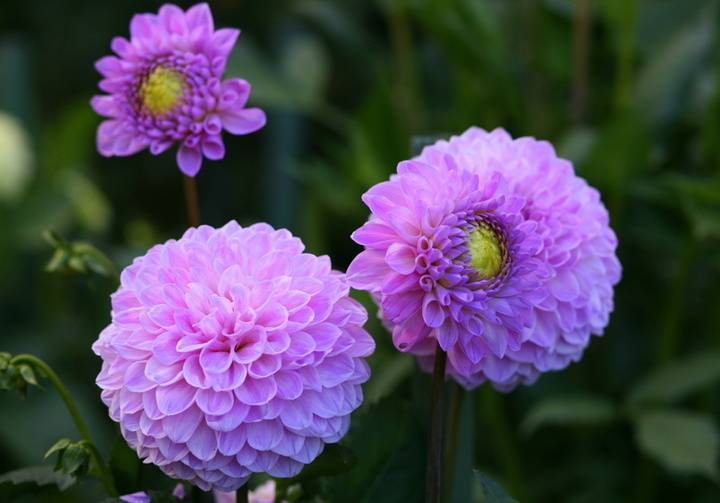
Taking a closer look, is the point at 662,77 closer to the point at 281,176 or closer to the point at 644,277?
the point at 644,277

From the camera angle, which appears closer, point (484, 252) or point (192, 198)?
point (484, 252)

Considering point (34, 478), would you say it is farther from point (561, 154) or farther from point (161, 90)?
point (561, 154)

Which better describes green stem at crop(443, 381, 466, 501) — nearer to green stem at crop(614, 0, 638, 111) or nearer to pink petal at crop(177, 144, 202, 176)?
pink petal at crop(177, 144, 202, 176)

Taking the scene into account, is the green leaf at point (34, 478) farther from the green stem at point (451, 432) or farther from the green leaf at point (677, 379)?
the green leaf at point (677, 379)

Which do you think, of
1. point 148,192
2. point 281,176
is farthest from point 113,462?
point 148,192

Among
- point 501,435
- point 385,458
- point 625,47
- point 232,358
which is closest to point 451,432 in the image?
point 385,458

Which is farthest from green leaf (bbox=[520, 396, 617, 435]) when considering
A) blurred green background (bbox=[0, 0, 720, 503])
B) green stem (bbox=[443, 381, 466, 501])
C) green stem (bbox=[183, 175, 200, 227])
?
green stem (bbox=[183, 175, 200, 227])
